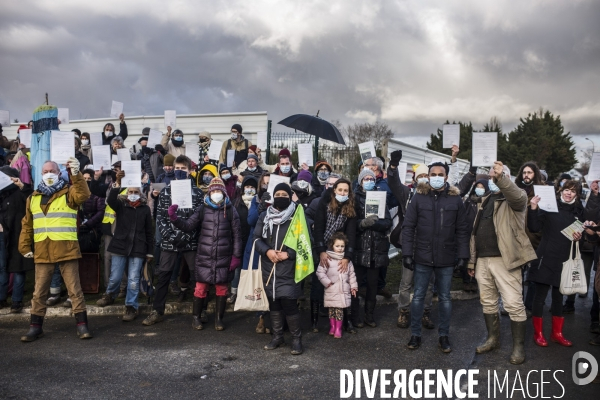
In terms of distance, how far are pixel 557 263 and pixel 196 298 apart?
4.84 m

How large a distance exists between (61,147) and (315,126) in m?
4.73

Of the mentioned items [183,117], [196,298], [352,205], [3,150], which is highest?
[183,117]

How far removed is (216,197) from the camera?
23.3 ft

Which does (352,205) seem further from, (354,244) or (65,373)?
(65,373)

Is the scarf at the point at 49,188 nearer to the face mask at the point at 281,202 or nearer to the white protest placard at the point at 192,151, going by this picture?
the face mask at the point at 281,202

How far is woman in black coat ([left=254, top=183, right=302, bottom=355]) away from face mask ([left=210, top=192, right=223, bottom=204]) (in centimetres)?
85

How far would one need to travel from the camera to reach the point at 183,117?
16.0 metres

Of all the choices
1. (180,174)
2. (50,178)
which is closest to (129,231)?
(180,174)

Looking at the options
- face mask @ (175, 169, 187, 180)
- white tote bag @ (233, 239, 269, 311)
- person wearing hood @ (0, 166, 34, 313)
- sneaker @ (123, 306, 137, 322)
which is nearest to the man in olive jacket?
white tote bag @ (233, 239, 269, 311)

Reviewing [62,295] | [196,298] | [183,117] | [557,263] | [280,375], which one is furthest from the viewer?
[183,117]

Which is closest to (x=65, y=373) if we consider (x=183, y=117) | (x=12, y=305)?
(x=12, y=305)

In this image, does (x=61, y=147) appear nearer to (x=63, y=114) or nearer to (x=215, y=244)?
(x=215, y=244)

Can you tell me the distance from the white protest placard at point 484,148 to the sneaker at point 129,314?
17.7ft

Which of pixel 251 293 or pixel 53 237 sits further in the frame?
pixel 53 237
